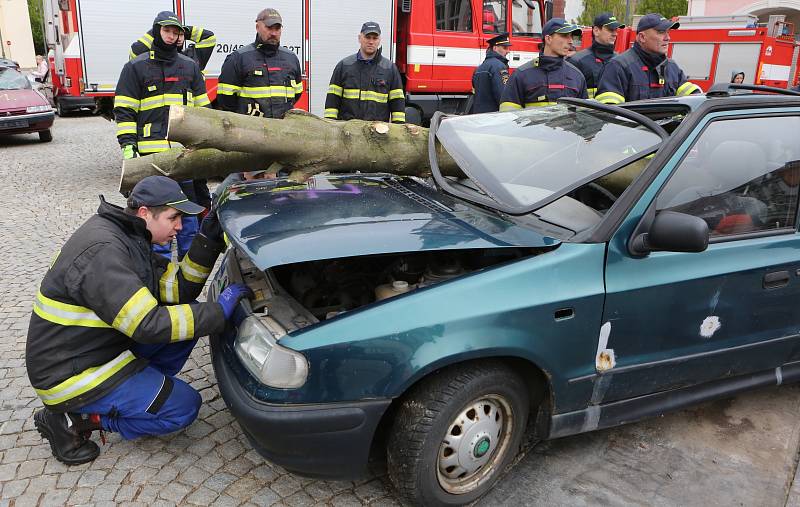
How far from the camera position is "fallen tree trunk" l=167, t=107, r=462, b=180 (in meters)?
3.26

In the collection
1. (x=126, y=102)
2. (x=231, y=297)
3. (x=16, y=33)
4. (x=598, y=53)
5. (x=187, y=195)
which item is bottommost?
(x=187, y=195)

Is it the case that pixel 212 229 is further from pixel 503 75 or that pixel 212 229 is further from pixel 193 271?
pixel 503 75

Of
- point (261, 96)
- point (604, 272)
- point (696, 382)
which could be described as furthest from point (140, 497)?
point (261, 96)

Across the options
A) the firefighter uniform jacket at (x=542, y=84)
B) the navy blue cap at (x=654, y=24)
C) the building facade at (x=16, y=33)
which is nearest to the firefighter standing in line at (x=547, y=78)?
the firefighter uniform jacket at (x=542, y=84)

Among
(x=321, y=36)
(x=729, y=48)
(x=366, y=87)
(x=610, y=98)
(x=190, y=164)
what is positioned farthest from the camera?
(x=729, y=48)

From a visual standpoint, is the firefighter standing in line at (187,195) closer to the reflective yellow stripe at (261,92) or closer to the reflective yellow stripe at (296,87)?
the reflective yellow stripe at (261,92)

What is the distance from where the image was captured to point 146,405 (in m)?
2.71

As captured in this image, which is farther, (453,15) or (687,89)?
(453,15)

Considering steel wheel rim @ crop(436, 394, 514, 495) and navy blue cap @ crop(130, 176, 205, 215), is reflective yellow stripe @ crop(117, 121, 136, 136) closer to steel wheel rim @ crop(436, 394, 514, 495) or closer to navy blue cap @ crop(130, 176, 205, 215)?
navy blue cap @ crop(130, 176, 205, 215)

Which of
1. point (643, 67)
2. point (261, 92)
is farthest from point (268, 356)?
point (643, 67)

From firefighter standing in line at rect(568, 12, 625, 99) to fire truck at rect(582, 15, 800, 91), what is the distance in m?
8.90

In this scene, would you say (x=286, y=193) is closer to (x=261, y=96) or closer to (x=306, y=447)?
(x=306, y=447)

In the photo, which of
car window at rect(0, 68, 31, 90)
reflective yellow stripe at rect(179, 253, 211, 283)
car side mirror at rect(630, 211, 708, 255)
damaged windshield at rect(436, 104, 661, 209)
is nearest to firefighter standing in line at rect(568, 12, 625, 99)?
damaged windshield at rect(436, 104, 661, 209)

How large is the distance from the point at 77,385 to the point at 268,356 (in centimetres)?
98
